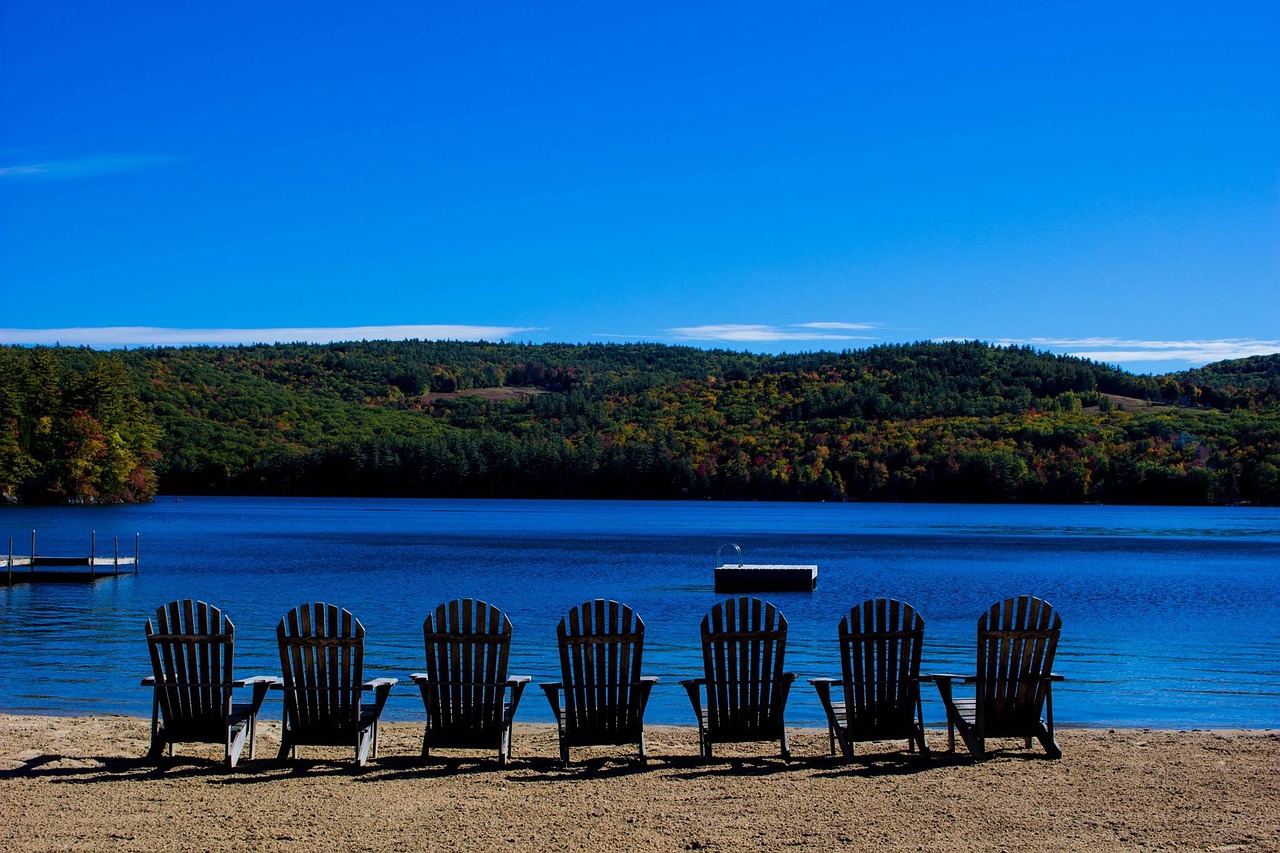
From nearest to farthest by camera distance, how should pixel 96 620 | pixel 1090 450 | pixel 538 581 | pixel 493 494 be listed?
1. pixel 96 620
2. pixel 538 581
3. pixel 1090 450
4. pixel 493 494

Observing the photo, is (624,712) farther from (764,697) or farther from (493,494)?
(493,494)

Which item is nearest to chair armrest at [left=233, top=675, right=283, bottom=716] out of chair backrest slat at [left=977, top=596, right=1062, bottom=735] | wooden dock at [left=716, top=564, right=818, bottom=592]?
chair backrest slat at [left=977, top=596, right=1062, bottom=735]

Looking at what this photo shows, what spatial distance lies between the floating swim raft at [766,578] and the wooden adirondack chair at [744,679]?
24446 mm

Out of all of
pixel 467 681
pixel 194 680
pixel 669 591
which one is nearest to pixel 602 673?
pixel 467 681

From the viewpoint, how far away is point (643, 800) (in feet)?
23.7

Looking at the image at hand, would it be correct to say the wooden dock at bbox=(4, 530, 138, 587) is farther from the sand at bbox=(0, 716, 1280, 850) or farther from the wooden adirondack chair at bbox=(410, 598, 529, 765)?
the wooden adirondack chair at bbox=(410, 598, 529, 765)

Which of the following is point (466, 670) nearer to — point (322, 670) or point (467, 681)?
point (467, 681)

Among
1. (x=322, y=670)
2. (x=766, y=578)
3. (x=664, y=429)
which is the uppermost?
(x=664, y=429)

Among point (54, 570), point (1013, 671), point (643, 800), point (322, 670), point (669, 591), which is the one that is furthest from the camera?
point (54, 570)

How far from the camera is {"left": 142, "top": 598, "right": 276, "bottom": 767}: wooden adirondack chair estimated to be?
795cm

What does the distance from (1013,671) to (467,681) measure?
12.6ft

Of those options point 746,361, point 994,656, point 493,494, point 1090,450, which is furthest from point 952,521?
point 746,361

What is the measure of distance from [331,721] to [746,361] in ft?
569

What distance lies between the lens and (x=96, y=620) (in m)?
23.0
